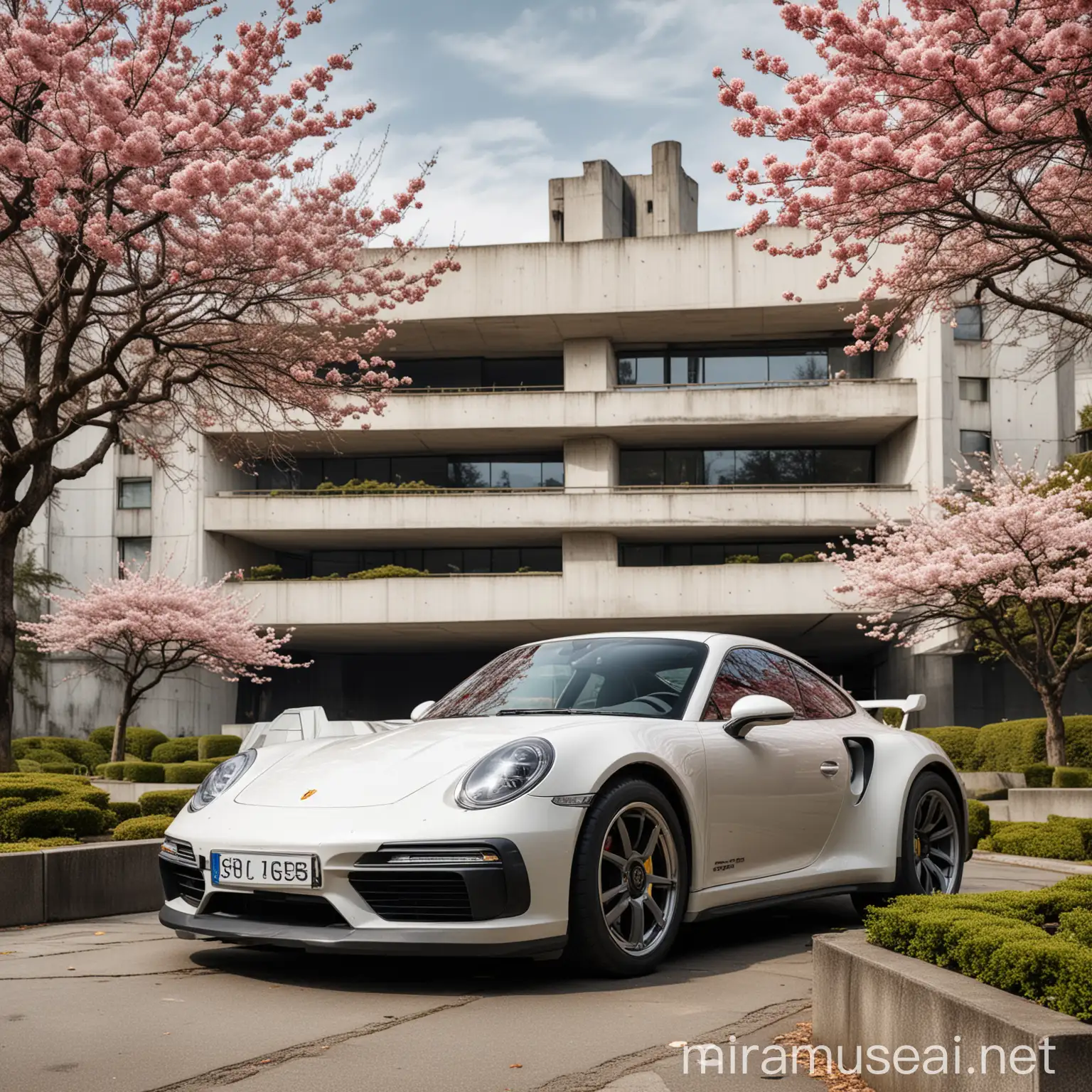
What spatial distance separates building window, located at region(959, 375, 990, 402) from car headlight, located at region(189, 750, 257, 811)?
40.2 meters

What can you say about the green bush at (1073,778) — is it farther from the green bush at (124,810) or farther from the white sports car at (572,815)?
the white sports car at (572,815)

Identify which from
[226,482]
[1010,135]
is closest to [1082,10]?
[1010,135]

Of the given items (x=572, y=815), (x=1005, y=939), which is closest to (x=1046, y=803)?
(x=572, y=815)

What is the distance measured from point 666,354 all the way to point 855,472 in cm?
780

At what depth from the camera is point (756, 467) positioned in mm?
46906

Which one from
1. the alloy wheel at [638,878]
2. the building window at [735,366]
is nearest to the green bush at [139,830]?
the alloy wheel at [638,878]

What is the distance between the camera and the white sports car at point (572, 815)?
4.95 meters

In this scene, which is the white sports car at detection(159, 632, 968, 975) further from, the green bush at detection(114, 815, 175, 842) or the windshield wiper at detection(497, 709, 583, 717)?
the green bush at detection(114, 815, 175, 842)

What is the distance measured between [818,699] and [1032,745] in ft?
72.4

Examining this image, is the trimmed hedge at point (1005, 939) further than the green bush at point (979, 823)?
No

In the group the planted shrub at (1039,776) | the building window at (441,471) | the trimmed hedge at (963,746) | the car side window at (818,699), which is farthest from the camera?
the building window at (441,471)

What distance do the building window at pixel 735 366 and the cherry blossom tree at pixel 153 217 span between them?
103ft

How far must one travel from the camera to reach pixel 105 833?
9.68 m

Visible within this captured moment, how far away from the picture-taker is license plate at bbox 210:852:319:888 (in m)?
5.00
